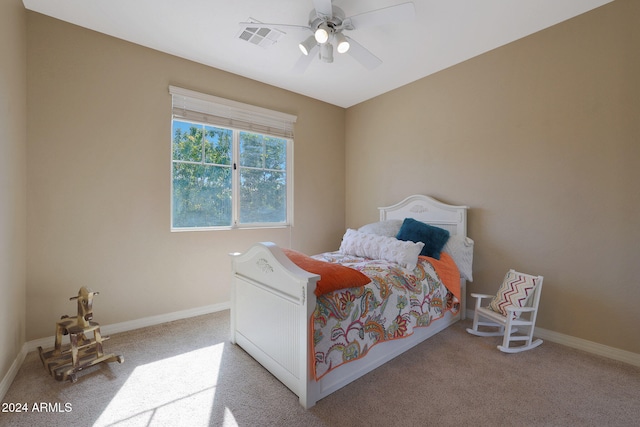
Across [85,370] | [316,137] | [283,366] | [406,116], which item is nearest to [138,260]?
[85,370]

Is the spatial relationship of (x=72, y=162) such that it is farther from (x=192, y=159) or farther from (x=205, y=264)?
(x=205, y=264)

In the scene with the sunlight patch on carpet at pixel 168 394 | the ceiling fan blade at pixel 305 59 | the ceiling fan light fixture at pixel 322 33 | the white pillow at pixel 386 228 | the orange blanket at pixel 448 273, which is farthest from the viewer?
the white pillow at pixel 386 228

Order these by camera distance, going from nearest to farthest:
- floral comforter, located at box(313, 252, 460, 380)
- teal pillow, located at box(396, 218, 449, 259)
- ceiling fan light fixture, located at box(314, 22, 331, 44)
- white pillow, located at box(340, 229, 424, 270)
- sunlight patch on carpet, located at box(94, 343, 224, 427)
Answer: sunlight patch on carpet, located at box(94, 343, 224, 427) → floral comforter, located at box(313, 252, 460, 380) → ceiling fan light fixture, located at box(314, 22, 331, 44) → white pillow, located at box(340, 229, 424, 270) → teal pillow, located at box(396, 218, 449, 259)

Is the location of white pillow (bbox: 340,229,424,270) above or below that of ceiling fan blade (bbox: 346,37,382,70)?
below

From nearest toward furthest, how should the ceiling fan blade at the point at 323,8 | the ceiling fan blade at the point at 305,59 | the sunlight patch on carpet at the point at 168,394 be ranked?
1. the sunlight patch on carpet at the point at 168,394
2. the ceiling fan blade at the point at 323,8
3. the ceiling fan blade at the point at 305,59

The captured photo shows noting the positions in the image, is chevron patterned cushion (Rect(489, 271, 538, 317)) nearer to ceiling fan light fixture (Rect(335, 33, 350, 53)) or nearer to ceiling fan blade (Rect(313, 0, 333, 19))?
ceiling fan light fixture (Rect(335, 33, 350, 53))

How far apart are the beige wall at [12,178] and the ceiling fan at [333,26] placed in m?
1.53

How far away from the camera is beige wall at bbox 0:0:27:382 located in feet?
5.72

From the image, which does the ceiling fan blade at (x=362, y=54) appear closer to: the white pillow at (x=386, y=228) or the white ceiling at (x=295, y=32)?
the white ceiling at (x=295, y=32)

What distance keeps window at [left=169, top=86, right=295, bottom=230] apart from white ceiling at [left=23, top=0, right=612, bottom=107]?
1.60 ft

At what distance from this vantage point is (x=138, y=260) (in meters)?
2.71

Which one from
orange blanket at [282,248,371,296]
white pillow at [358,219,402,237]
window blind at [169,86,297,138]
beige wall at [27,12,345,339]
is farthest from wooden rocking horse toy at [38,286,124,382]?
white pillow at [358,219,402,237]

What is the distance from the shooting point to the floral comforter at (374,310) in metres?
1.69

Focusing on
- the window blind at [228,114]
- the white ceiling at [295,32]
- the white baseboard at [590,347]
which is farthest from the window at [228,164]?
the white baseboard at [590,347]
